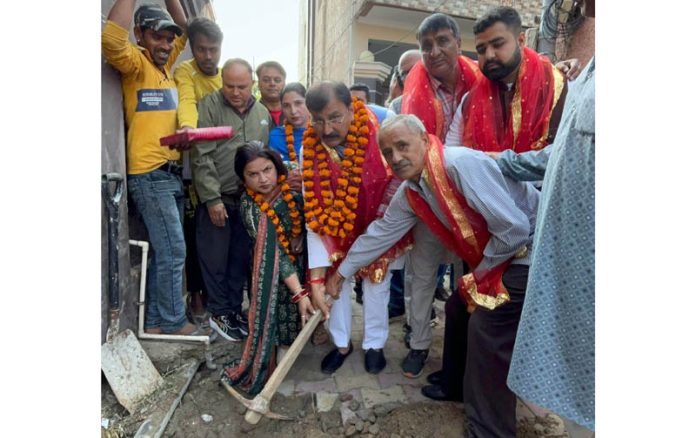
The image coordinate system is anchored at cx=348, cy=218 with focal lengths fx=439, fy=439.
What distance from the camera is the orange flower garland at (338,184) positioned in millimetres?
2666

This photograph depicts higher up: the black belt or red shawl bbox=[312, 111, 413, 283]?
the black belt

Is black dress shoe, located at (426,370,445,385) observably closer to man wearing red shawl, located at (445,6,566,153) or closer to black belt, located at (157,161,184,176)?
man wearing red shawl, located at (445,6,566,153)

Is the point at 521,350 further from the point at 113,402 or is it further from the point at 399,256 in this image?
the point at 113,402

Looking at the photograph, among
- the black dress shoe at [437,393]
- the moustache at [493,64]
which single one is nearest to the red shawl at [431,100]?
the moustache at [493,64]

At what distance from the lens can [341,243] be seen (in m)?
2.72

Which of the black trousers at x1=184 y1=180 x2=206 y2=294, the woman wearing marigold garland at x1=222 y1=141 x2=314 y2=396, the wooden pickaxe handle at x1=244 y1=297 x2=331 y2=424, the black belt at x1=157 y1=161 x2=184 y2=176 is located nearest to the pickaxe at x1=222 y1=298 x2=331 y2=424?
the wooden pickaxe handle at x1=244 y1=297 x2=331 y2=424

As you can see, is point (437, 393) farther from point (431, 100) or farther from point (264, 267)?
point (431, 100)

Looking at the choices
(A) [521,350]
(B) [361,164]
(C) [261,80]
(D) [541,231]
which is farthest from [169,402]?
(C) [261,80]

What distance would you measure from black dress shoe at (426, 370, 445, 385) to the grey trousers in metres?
0.18

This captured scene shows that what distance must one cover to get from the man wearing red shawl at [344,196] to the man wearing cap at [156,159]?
2.98 feet

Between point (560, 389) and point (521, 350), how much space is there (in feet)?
0.49

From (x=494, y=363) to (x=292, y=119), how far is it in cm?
208

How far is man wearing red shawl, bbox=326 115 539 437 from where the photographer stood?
1.94m

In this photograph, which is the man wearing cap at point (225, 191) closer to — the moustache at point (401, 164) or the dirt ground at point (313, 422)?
the dirt ground at point (313, 422)
